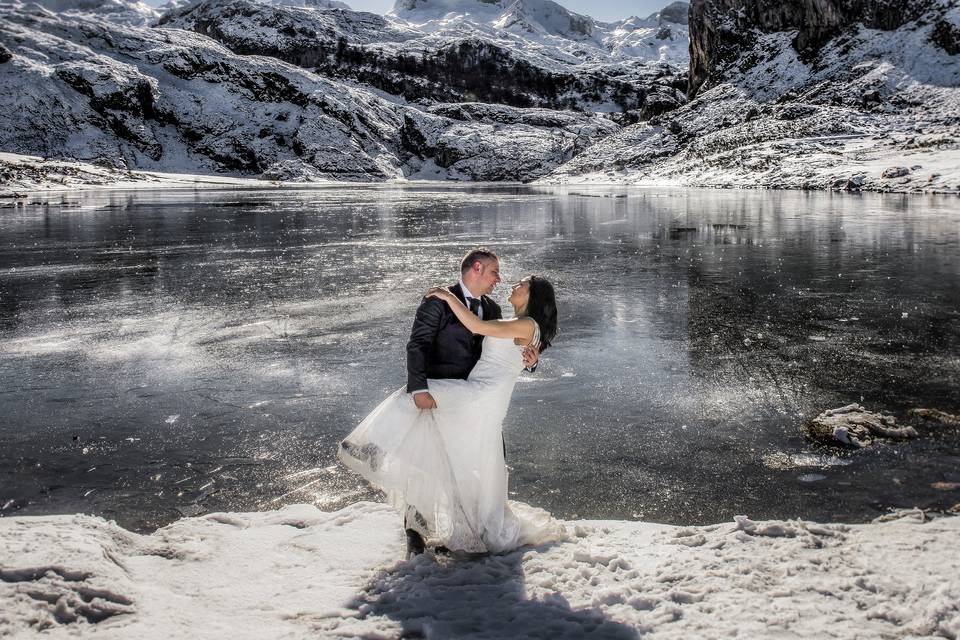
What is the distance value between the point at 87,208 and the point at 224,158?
103261 mm

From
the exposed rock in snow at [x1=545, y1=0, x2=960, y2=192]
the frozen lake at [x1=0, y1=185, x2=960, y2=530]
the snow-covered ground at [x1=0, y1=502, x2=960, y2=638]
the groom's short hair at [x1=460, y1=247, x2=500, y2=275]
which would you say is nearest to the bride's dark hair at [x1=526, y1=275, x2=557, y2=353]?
the groom's short hair at [x1=460, y1=247, x2=500, y2=275]

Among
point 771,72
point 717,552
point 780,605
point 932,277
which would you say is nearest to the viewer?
point 780,605

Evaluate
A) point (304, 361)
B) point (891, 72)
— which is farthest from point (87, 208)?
point (891, 72)

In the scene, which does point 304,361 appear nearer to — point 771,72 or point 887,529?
point 887,529

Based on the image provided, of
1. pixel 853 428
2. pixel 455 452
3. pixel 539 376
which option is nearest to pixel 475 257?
pixel 455 452

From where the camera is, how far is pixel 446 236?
2602cm

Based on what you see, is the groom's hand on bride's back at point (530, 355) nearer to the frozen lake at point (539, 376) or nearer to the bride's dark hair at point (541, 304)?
the bride's dark hair at point (541, 304)

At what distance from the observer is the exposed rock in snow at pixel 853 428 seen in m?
6.27

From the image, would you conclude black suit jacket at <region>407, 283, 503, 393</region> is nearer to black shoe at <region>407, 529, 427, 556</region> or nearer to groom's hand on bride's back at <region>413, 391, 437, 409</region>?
groom's hand on bride's back at <region>413, 391, 437, 409</region>

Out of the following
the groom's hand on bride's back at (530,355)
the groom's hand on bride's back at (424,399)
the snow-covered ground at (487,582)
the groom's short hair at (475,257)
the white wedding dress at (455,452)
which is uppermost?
the groom's short hair at (475,257)

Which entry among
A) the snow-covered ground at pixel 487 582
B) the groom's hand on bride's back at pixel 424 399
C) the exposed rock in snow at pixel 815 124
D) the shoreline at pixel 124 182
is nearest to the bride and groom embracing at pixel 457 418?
the groom's hand on bride's back at pixel 424 399

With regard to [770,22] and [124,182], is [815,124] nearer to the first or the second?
[770,22]

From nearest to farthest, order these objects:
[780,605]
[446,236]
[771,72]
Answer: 1. [780,605]
2. [446,236]
3. [771,72]

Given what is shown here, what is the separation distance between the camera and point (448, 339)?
14.5ft
